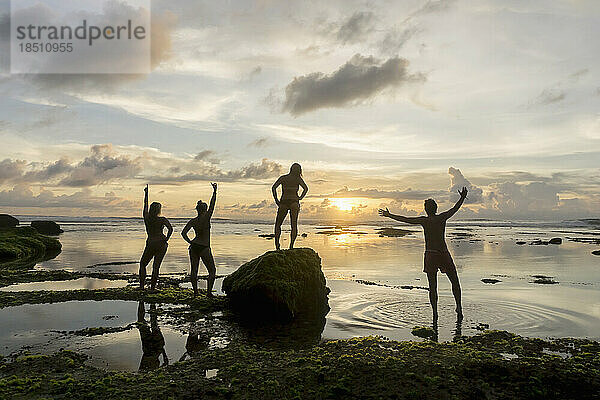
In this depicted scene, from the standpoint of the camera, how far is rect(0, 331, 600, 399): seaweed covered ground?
285 inches

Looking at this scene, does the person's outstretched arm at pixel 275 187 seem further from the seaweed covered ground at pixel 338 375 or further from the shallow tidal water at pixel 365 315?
the seaweed covered ground at pixel 338 375

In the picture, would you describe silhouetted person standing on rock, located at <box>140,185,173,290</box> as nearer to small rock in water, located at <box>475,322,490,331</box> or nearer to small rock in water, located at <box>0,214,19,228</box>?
small rock in water, located at <box>475,322,490,331</box>

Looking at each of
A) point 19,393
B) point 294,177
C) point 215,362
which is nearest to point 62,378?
point 19,393

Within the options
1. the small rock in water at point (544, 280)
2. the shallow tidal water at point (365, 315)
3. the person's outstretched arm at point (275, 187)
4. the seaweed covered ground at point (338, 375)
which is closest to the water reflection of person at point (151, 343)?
the shallow tidal water at point (365, 315)

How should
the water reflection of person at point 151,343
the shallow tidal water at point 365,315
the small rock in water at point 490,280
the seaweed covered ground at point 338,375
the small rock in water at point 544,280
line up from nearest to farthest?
1. the seaweed covered ground at point 338,375
2. the water reflection of person at point 151,343
3. the shallow tidal water at point 365,315
4. the small rock in water at point 544,280
5. the small rock in water at point 490,280

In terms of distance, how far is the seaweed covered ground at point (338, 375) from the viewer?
7227 millimetres

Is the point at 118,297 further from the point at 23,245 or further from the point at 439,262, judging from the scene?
the point at 23,245

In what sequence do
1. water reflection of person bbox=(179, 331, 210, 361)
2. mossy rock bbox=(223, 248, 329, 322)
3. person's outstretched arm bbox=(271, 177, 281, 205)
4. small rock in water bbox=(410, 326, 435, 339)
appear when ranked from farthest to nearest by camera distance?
person's outstretched arm bbox=(271, 177, 281, 205) < mossy rock bbox=(223, 248, 329, 322) < small rock in water bbox=(410, 326, 435, 339) < water reflection of person bbox=(179, 331, 210, 361)

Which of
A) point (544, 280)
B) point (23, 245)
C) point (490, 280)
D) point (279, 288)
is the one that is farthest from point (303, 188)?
point (23, 245)

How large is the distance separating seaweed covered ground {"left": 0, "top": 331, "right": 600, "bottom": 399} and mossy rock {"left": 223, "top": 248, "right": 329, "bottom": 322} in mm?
3727

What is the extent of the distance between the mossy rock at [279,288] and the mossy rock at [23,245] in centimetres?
2338

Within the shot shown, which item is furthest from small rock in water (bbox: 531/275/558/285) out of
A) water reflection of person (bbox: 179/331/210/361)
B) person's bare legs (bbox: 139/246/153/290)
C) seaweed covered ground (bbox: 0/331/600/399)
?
person's bare legs (bbox: 139/246/153/290)

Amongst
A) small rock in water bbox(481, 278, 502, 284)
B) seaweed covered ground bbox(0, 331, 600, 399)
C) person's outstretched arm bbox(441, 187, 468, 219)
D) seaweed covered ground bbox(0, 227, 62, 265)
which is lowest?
small rock in water bbox(481, 278, 502, 284)

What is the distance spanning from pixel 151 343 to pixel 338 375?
5.06 m
